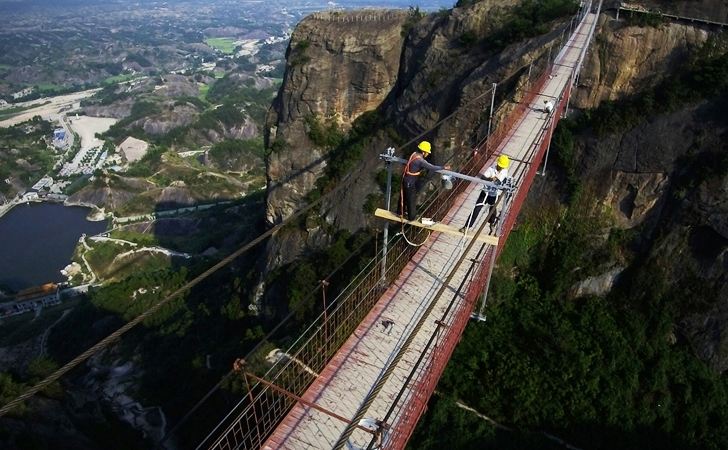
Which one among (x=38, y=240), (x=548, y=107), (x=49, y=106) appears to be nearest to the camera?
(x=548, y=107)

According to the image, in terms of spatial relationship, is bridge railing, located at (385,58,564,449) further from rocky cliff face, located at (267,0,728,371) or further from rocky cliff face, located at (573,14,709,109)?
rocky cliff face, located at (573,14,709,109)

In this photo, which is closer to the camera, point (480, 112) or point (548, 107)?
point (548, 107)

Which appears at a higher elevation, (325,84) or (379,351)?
(325,84)

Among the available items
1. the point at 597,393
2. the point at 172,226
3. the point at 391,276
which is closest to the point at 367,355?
the point at 391,276

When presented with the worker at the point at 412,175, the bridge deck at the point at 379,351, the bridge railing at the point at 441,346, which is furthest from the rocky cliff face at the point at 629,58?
the worker at the point at 412,175

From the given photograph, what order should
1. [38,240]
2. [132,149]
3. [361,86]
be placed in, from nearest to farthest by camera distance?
[361,86] < [38,240] < [132,149]

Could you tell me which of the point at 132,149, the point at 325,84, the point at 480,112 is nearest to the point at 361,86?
the point at 325,84

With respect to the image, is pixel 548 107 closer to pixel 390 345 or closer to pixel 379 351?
pixel 390 345
